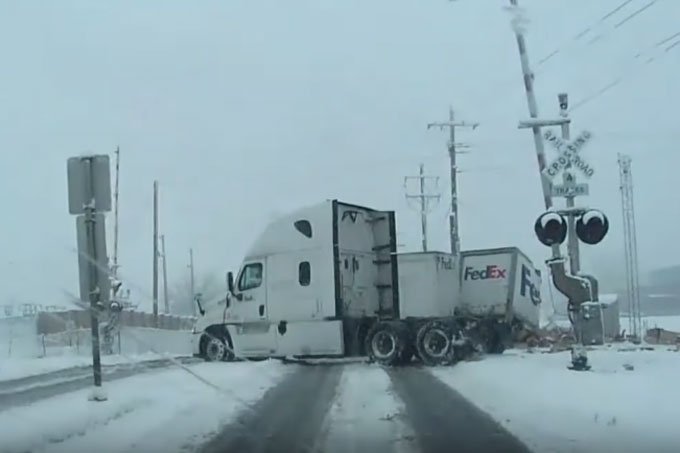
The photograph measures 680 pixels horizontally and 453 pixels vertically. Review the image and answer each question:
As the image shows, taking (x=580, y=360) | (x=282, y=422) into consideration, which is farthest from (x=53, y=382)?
(x=580, y=360)

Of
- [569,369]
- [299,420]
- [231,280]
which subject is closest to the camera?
[299,420]

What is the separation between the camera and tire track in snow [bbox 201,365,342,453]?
1195 cm

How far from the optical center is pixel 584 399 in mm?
16297

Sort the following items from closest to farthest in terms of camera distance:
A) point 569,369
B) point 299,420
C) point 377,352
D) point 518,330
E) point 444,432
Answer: point 444,432 < point 299,420 < point 569,369 < point 377,352 < point 518,330

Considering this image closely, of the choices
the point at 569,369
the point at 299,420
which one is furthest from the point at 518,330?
the point at 299,420

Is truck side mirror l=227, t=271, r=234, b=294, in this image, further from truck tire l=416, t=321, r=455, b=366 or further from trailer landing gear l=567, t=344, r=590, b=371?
trailer landing gear l=567, t=344, r=590, b=371

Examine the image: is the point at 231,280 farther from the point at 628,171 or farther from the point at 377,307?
the point at 628,171

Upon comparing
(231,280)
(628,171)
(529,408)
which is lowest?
(529,408)

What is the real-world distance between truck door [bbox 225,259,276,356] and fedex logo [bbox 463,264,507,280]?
20.8 ft

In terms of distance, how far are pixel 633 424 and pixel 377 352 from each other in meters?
15.8

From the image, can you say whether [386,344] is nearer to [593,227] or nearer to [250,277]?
[250,277]

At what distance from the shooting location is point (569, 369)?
21.6 metres

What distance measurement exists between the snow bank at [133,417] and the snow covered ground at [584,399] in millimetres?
3946

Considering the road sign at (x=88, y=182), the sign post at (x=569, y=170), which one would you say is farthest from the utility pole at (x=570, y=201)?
the road sign at (x=88, y=182)
